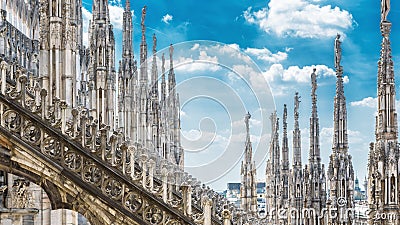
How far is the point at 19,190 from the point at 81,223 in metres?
2.26

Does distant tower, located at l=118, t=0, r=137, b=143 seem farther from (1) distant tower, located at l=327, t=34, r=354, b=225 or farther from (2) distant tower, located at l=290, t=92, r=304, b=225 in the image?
(1) distant tower, located at l=327, t=34, r=354, b=225

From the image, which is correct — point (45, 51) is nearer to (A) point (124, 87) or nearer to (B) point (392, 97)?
(B) point (392, 97)

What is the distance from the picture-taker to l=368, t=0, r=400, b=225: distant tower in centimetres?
1433

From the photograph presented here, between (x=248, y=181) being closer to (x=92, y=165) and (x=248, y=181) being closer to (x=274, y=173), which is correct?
(x=274, y=173)

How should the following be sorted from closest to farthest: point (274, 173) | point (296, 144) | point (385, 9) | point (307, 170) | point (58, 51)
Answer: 1. point (58, 51)
2. point (385, 9)
3. point (307, 170)
4. point (296, 144)
5. point (274, 173)

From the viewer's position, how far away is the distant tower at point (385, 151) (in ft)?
47.0

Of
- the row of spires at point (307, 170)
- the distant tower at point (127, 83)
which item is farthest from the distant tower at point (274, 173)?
the distant tower at point (127, 83)

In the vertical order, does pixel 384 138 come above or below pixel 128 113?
below

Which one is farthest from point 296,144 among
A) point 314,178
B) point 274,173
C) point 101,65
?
point 101,65

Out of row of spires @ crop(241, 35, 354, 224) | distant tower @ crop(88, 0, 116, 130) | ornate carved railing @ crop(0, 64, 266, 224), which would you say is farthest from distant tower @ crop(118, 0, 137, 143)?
ornate carved railing @ crop(0, 64, 266, 224)

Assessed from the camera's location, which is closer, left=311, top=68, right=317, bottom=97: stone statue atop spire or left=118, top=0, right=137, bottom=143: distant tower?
left=311, top=68, right=317, bottom=97: stone statue atop spire

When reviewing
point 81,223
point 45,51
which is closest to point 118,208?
point 81,223

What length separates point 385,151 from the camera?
14.5 m

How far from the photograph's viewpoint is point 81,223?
14.1m
